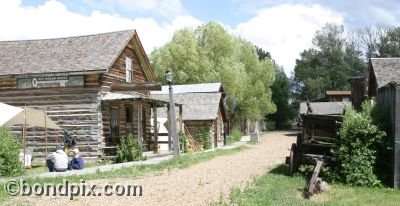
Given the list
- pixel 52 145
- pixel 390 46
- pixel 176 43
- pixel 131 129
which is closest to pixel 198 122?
pixel 131 129

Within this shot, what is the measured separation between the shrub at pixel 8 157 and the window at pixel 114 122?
8983mm

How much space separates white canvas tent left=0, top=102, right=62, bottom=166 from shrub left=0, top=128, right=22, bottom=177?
2168 mm

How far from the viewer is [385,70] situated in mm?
30406

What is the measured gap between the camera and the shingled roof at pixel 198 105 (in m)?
35.2

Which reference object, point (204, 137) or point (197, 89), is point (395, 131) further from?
point (197, 89)

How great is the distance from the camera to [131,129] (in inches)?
1043

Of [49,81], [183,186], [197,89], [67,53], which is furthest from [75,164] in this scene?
[197,89]

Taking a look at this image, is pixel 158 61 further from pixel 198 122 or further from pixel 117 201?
pixel 117 201

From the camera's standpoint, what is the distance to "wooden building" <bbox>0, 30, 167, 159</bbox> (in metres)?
22.6

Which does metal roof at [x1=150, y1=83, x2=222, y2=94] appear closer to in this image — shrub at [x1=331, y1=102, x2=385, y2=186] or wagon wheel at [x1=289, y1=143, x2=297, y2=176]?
wagon wheel at [x1=289, y1=143, x2=297, y2=176]

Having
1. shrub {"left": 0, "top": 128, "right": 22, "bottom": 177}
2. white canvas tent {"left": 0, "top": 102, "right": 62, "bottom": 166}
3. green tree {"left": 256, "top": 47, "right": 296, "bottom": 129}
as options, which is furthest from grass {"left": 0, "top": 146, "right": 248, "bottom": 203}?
green tree {"left": 256, "top": 47, "right": 296, "bottom": 129}

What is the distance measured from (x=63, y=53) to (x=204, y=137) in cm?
1242

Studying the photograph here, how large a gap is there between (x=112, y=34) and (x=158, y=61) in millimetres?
26059

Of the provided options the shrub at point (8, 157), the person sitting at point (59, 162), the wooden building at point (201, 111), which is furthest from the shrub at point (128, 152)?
the wooden building at point (201, 111)
